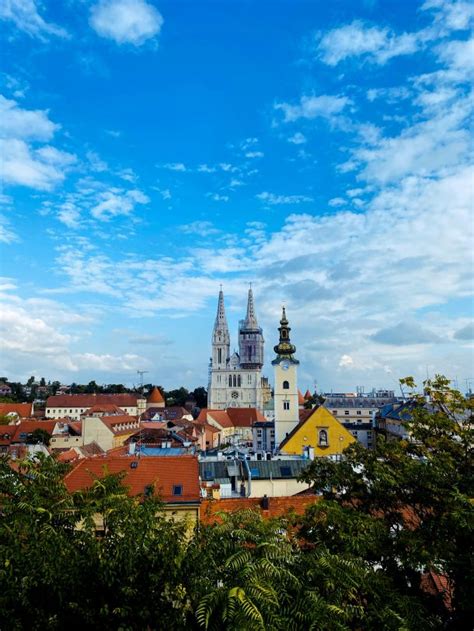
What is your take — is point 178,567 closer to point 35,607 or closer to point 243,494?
point 35,607

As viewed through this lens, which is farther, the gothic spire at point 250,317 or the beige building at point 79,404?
the gothic spire at point 250,317

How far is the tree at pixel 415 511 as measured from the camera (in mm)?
8953

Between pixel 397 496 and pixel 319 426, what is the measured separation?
102ft

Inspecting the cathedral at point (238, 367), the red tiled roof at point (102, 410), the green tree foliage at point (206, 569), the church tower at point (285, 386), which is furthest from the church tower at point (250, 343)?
the green tree foliage at point (206, 569)

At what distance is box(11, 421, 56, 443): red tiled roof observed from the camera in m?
60.8

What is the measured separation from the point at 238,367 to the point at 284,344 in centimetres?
8504

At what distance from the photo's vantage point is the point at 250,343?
142875mm

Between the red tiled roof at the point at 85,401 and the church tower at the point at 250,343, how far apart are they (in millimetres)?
39053

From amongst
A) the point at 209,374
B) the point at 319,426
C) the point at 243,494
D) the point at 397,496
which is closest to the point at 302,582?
the point at 397,496

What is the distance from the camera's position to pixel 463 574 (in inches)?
337

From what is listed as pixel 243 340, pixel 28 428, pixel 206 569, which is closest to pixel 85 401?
pixel 28 428

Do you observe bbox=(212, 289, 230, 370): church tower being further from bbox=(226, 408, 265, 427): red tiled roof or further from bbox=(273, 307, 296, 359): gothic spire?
bbox=(273, 307, 296, 359): gothic spire

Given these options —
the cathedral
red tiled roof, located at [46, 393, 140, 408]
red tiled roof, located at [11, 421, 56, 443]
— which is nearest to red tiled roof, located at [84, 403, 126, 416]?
red tiled roof, located at [46, 393, 140, 408]

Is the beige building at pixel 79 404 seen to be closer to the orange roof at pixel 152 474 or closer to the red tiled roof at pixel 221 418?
the red tiled roof at pixel 221 418
